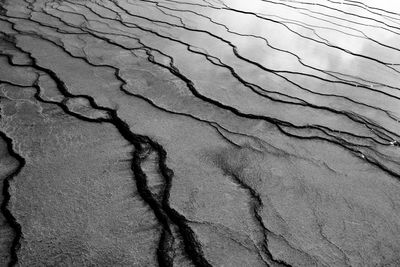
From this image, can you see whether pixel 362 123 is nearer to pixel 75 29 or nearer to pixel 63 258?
pixel 63 258

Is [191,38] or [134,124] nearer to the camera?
[134,124]

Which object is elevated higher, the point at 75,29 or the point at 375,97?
the point at 375,97

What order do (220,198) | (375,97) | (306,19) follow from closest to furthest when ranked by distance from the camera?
(220,198)
(375,97)
(306,19)

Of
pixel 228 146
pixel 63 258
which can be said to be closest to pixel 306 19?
pixel 228 146

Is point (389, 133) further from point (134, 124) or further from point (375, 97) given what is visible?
point (134, 124)

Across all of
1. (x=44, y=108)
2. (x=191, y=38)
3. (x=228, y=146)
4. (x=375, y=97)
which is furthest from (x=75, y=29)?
(x=375, y=97)

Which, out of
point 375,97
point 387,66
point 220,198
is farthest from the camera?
point 387,66
